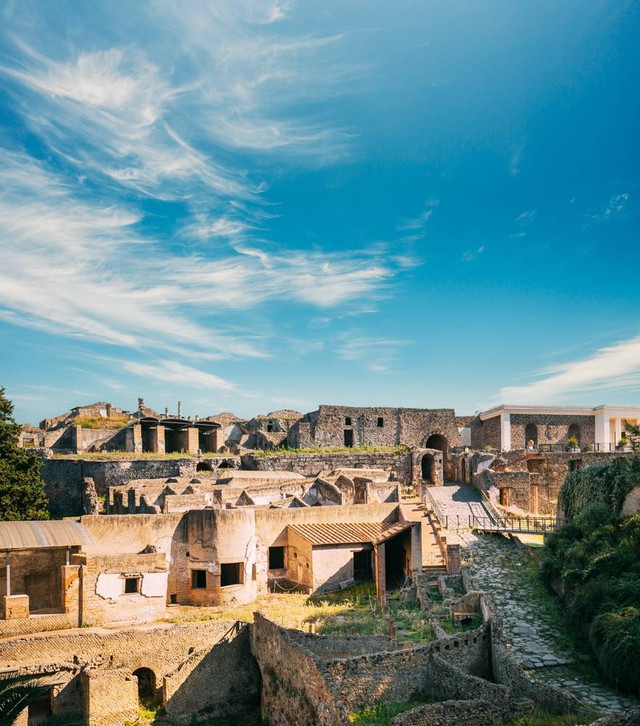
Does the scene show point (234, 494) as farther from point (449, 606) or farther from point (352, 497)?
point (449, 606)

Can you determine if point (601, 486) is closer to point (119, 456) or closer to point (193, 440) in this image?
point (119, 456)

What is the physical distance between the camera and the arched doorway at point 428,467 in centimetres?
4025

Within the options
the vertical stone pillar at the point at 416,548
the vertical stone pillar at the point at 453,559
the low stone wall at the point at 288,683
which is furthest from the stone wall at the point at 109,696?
the vertical stone pillar at the point at 453,559

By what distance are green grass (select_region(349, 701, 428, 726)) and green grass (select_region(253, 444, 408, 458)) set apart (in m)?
26.0

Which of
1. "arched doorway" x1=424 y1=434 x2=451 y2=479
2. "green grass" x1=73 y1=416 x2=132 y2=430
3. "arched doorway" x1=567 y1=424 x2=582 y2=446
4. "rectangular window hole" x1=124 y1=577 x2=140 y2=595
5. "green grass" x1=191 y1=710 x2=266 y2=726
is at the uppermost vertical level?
"green grass" x1=73 y1=416 x2=132 y2=430

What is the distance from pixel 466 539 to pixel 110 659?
1367 centimetres

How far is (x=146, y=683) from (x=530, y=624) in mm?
10092

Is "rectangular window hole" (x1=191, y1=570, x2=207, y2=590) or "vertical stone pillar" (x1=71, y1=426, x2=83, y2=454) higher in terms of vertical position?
"vertical stone pillar" (x1=71, y1=426, x2=83, y2=454)

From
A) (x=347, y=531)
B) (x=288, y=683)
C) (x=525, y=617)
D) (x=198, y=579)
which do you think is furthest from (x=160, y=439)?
(x=525, y=617)

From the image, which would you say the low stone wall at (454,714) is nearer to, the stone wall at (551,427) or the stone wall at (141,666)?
the stone wall at (141,666)

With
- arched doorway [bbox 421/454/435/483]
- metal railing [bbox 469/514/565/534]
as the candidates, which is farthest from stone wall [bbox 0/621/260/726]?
arched doorway [bbox 421/454/435/483]

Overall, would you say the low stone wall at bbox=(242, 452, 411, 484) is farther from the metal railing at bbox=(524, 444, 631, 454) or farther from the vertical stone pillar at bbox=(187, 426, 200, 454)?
the metal railing at bbox=(524, 444, 631, 454)

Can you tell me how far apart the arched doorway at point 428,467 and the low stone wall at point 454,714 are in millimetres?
28228

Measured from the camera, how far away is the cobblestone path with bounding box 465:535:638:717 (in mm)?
13031
